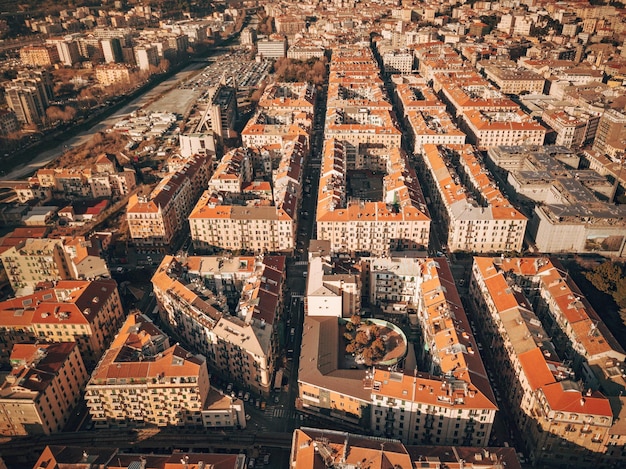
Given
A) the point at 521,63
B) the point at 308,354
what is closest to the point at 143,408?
the point at 308,354

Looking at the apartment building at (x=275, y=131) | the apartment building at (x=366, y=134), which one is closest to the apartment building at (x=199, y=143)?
the apartment building at (x=275, y=131)

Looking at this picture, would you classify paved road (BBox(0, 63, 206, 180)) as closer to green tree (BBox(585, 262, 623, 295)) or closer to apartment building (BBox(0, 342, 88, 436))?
apartment building (BBox(0, 342, 88, 436))

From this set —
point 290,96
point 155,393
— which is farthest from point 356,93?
point 155,393

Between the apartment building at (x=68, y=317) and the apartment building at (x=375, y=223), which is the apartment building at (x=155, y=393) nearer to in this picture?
the apartment building at (x=68, y=317)

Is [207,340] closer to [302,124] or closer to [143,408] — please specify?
[143,408]

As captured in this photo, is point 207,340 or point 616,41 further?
point 616,41

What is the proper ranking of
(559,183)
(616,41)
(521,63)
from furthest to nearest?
1. (616,41)
2. (521,63)
3. (559,183)

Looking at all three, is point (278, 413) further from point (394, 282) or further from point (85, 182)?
point (85, 182)
